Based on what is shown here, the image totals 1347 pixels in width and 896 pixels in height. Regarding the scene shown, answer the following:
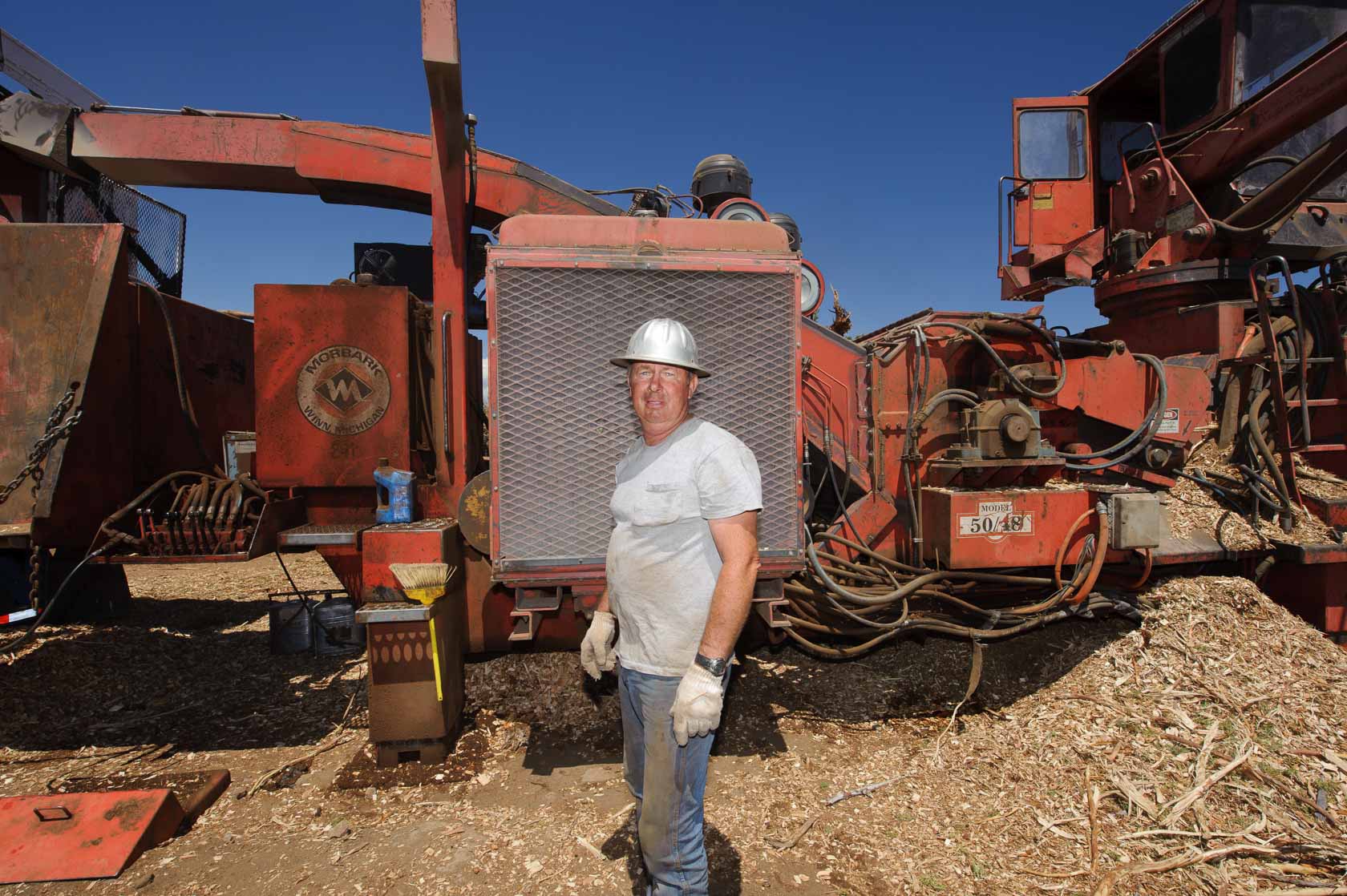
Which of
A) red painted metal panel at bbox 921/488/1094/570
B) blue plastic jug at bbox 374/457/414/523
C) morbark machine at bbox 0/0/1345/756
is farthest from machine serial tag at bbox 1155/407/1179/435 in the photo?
blue plastic jug at bbox 374/457/414/523

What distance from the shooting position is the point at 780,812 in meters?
3.12

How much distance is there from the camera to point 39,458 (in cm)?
330

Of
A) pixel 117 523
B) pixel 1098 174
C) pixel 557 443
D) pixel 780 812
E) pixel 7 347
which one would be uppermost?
pixel 1098 174

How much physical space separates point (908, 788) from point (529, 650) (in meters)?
2.24

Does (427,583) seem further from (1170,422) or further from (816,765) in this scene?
(1170,422)

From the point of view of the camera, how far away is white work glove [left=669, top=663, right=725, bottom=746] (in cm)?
195

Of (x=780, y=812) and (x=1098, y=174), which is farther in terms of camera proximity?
(x=1098, y=174)

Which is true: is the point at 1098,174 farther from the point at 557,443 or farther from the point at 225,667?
the point at 225,667

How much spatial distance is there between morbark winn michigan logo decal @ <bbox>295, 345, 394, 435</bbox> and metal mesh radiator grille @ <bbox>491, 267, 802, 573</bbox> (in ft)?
3.66

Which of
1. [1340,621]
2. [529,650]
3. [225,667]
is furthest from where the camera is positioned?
[225,667]

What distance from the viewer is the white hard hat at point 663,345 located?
2191mm

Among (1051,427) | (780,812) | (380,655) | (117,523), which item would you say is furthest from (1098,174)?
(117,523)

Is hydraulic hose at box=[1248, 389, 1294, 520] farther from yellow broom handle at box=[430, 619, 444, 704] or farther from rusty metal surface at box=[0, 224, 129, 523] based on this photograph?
rusty metal surface at box=[0, 224, 129, 523]

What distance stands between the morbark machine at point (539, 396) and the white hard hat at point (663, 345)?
0.88 m
